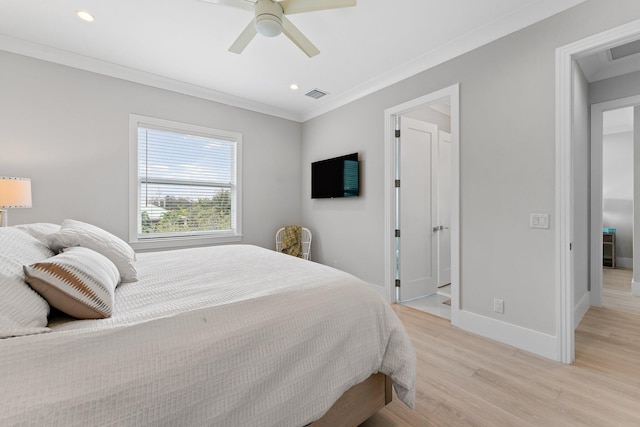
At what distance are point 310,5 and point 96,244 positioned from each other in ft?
6.34

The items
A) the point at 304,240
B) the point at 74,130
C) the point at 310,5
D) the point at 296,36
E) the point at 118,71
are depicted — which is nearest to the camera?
the point at 310,5

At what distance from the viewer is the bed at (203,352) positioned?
75cm

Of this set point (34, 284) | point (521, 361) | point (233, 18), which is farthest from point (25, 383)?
point (521, 361)

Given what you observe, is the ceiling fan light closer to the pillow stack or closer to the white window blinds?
the pillow stack

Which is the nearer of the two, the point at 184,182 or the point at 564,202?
the point at 564,202

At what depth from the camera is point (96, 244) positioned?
1495mm

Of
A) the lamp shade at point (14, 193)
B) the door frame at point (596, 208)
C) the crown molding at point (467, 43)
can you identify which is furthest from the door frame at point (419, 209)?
the lamp shade at point (14, 193)

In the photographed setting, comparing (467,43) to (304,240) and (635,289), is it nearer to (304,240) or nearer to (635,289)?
(304,240)

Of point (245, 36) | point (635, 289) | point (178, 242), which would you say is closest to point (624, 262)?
point (635, 289)

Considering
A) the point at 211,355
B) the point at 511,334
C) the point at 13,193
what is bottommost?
the point at 511,334

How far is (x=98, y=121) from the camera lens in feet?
9.89

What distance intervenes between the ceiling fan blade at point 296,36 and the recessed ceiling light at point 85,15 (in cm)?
169

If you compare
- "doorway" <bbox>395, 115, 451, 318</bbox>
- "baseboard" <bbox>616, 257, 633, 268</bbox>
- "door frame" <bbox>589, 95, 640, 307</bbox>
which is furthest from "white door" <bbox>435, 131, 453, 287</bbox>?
"baseboard" <bbox>616, 257, 633, 268</bbox>

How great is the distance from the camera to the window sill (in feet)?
10.8
